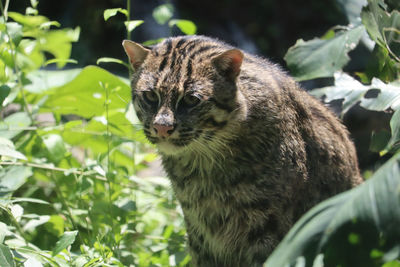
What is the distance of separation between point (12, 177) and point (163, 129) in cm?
159

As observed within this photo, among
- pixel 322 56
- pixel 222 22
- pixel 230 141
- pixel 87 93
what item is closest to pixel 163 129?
pixel 230 141

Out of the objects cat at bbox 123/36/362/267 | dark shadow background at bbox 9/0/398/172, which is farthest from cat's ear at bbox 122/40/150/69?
dark shadow background at bbox 9/0/398/172

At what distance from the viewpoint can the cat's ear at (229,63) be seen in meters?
3.87

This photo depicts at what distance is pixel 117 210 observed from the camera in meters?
4.72

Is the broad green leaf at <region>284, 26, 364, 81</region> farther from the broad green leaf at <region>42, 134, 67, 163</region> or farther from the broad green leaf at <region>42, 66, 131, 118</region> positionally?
the broad green leaf at <region>42, 134, 67, 163</region>

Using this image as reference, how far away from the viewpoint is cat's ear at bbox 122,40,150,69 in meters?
4.24

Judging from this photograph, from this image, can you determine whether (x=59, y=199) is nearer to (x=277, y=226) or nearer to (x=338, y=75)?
(x=277, y=226)

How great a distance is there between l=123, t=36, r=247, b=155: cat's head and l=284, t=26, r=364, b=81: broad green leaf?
Result: 0.76 meters

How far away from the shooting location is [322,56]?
14.6 feet

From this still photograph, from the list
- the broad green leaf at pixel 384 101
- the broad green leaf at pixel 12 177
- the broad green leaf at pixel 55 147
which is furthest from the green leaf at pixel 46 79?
the broad green leaf at pixel 384 101

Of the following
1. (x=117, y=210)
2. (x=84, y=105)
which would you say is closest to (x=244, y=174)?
(x=117, y=210)

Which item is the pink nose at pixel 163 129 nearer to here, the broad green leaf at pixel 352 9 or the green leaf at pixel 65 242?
the green leaf at pixel 65 242

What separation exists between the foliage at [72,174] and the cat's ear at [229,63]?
887mm

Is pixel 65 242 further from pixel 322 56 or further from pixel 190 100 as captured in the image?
pixel 322 56
